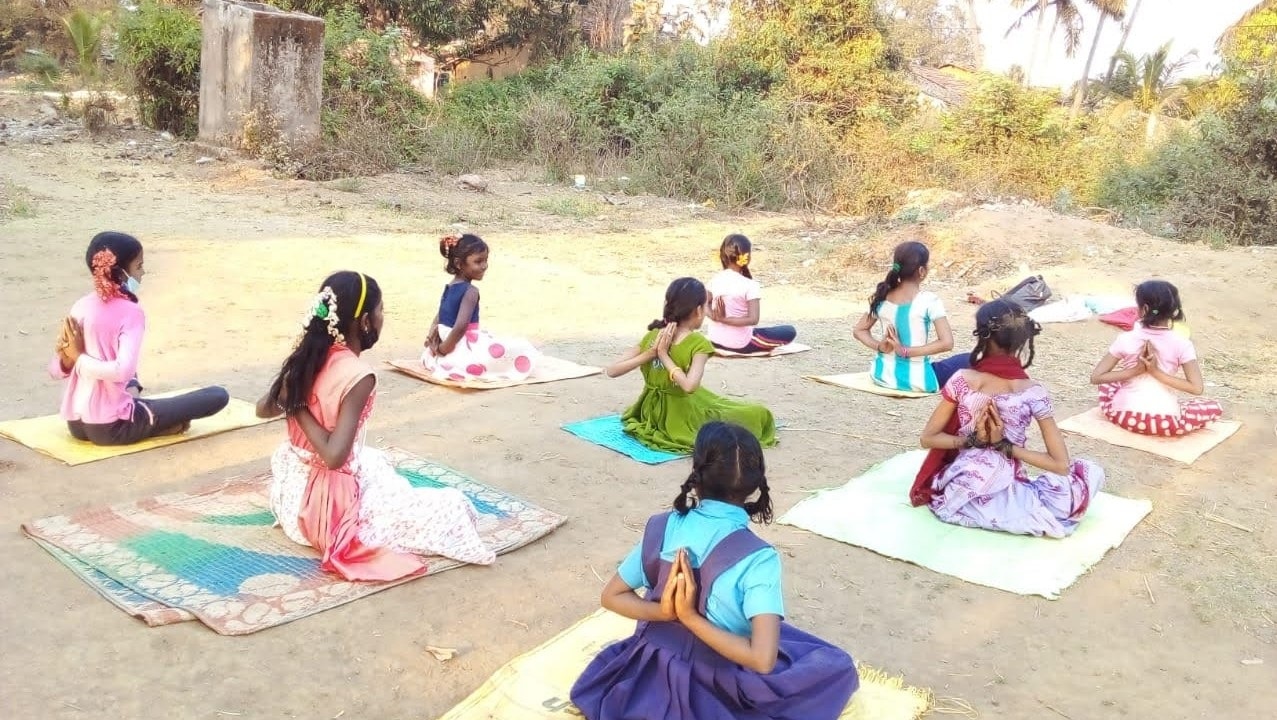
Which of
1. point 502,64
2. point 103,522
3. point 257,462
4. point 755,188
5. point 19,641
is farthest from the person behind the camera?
point 502,64

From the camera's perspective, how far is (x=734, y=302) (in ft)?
23.5

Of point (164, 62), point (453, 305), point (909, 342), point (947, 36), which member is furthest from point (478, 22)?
point (947, 36)

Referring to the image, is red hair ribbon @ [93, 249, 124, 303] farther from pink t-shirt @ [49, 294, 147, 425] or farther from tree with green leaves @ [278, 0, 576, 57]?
tree with green leaves @ [278, 0, 576, 57]

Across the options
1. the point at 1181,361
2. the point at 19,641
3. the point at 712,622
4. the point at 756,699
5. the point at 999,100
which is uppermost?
the point at 999,100

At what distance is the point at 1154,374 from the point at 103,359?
5.31 m

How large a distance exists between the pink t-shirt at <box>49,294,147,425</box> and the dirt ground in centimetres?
26

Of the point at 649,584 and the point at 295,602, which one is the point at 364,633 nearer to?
the point at 295,602

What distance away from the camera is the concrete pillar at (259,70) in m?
13.7

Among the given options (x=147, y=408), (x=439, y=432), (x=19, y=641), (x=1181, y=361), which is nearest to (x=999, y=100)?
(x=1181, y=361)

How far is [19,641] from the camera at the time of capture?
2.97 metres

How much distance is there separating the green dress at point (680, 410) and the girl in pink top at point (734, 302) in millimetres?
1947

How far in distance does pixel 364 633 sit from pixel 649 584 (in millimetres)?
1121

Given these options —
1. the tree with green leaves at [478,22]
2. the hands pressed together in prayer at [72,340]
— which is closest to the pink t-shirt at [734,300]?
the hands pressed together in prayer at [72,340]

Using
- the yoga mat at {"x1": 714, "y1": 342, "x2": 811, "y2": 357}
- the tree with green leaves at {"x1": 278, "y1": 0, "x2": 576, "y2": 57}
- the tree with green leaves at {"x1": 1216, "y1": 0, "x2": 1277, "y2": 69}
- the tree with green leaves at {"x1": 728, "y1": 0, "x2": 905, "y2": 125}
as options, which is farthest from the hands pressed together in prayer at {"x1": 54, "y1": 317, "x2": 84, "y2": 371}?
the tree with green leaves at {"x1": 1216, "y1": 0, "x2": 1277, "y2": 69}
